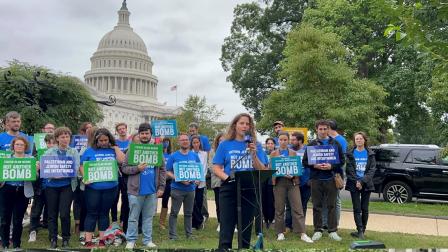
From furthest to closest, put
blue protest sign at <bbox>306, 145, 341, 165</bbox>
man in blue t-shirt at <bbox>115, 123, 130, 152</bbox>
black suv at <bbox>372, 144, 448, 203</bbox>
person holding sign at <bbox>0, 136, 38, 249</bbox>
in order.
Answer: black suv at <bbox>372, 144, 448, 203</bbox>, man in blue t-shirt at <bbox>115, 123, 130, 152</bbox>, blue protest sign at <bbox>306, 145, 341, 165</bbox>, person holding sign at <bbox>0, 136, 38, 249</bbox>

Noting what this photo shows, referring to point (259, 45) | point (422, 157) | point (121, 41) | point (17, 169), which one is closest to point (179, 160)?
point (17, 169)

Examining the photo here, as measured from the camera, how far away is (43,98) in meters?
11.6

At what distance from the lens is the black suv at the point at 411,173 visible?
47.7 ft

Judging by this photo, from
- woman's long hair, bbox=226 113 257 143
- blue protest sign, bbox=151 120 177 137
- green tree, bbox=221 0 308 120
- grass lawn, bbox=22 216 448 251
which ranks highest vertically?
green tree, bbox=221 0 308 120

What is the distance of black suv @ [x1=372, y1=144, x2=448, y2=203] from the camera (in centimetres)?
1453

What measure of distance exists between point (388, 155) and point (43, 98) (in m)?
10.1

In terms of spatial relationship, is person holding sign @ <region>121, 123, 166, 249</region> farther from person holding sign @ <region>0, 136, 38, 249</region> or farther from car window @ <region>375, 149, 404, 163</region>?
car window @ <region>375, 149, 404, 163</region>

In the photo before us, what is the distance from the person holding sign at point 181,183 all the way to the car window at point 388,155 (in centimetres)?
833

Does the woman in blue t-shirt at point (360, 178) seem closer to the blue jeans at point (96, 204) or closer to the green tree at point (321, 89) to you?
the blue jeans at point (96, 204)

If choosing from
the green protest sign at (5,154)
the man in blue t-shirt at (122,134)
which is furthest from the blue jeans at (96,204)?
the man in blue t-shirt at (122,134)

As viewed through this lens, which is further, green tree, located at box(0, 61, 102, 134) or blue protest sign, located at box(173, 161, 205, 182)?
green tree, located at box(0, 61, 102, 134)

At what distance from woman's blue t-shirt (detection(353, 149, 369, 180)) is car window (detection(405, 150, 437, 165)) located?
6.38m

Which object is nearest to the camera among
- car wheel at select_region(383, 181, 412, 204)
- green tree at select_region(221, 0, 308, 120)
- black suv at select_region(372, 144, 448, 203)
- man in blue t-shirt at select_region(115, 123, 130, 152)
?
man in blue t-shirt at select_region(115, 123, 130, 152)

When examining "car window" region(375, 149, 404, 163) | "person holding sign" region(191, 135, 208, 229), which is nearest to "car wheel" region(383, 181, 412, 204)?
"car window" region(375, 149, 404, 163)
